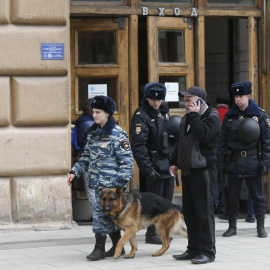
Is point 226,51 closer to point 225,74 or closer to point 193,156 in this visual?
point 225,74

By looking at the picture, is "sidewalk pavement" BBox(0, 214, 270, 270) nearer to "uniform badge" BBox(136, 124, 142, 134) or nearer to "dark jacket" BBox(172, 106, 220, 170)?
"dark jacket" BBox(172, 106, 220, 170)

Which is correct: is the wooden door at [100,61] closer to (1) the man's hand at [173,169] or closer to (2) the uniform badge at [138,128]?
(2) the uniform badge at [138,128]

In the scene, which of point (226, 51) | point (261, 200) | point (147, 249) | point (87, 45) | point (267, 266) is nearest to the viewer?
point (267, 266)

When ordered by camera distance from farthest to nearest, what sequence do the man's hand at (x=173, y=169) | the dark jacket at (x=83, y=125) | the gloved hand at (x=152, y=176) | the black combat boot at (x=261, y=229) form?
the dark jacket at (x=83, y=125)
the black combat boot at (x=261, y=229)
the gloved hand at (x=152, y=176)
the man's hand at (x=173, y=169)

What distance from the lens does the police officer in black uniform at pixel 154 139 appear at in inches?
384

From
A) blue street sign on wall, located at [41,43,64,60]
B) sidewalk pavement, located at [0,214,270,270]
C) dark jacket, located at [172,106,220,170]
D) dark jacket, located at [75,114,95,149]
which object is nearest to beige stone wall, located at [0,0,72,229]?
blue street sign on wall, located at [41,43,64,60]

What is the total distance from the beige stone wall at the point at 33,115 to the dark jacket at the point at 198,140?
2564 mm

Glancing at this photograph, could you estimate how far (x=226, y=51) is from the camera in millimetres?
14695

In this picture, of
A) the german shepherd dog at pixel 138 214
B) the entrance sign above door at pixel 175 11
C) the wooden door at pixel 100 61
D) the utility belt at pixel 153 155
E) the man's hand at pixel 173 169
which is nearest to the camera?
the german shepherd dog at pixel 138 214

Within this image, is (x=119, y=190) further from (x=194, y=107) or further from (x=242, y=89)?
(x=242, y=89)

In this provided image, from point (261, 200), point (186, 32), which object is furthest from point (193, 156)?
point (186, 32)

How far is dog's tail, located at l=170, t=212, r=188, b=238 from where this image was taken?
916 cm

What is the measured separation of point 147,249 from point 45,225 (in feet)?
5.83

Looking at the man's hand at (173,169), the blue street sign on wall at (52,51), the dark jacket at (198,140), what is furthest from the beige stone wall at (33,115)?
the dark jacket at (198,140)
